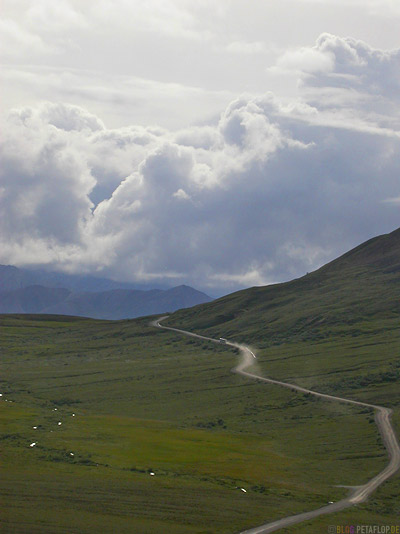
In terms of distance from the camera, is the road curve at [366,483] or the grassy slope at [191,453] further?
the road curve at [366,483]

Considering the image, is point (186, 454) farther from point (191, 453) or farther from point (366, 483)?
point (366, 483)

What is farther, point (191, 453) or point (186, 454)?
point (191, 453)

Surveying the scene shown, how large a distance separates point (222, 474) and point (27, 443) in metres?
28.7

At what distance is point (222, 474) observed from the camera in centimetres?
9881

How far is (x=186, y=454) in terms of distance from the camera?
367ft

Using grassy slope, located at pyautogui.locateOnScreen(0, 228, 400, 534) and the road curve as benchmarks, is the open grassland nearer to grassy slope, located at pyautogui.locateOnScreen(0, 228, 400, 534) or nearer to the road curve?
grassy slope, located at pyautogui.locateOnScreen(0, 228, 400, 534)

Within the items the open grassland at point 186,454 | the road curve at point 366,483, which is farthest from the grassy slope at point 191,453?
the road curve at point 366,483

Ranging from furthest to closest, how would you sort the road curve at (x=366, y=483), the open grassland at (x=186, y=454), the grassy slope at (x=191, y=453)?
the road curve at (x=366, y=483) → the grassy slope at (x=191, y=453) → the open grassland at (x=186, y=454)

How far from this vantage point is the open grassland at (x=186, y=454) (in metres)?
75.6

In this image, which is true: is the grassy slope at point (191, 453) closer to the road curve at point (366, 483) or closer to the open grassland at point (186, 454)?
the open grassland at point (186, 454)

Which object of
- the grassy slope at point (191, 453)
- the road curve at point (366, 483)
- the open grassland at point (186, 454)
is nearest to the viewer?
the open grassland at point (186, 454)

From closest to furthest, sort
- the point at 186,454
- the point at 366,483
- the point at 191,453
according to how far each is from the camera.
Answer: the point at 366,483 < the point at 186,454 < the point at 191,453

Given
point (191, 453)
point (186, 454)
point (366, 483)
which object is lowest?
point (366, 483)

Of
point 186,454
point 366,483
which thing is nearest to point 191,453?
point 186,454
